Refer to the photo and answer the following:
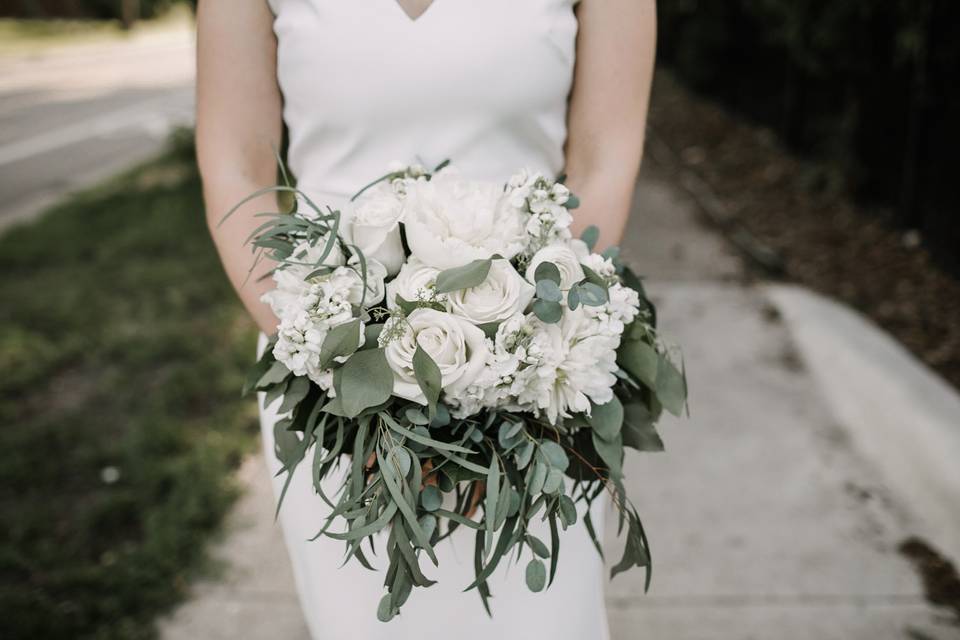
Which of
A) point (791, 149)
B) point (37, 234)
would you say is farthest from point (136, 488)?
point (791, 149)

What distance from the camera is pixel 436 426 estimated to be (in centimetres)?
124

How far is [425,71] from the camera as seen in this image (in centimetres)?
154

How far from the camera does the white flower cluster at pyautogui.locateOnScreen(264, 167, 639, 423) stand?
1.20m

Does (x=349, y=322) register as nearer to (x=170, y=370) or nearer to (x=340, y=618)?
(x=340, y=618)

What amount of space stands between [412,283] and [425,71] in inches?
20.1

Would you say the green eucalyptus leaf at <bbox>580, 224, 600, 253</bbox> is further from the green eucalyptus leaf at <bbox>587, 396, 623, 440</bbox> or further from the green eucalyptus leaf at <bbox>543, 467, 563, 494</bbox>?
the green eucalyptus leaf at <bbox>543, 467, 563, 494</bbox>

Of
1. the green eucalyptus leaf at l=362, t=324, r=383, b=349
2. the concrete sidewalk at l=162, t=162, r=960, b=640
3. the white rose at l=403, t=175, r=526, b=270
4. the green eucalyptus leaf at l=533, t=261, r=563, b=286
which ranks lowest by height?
the concrete sidewalk at l=162, t=162, r=960, b=640

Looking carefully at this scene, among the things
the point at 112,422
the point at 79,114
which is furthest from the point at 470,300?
the point at 79,114

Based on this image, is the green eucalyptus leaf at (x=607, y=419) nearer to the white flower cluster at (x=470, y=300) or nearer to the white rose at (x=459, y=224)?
the white flower cluster at (x=470, y=300)

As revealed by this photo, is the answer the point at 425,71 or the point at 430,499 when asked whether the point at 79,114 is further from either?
the point at 430,499

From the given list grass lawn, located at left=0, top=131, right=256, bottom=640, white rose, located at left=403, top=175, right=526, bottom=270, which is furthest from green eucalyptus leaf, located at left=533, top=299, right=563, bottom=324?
grass lawn, located at left=0, top=131, right=256, bottom=640

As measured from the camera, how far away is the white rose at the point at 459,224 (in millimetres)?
1238

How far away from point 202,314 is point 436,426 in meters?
3.91

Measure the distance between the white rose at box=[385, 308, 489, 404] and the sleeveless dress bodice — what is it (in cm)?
50
